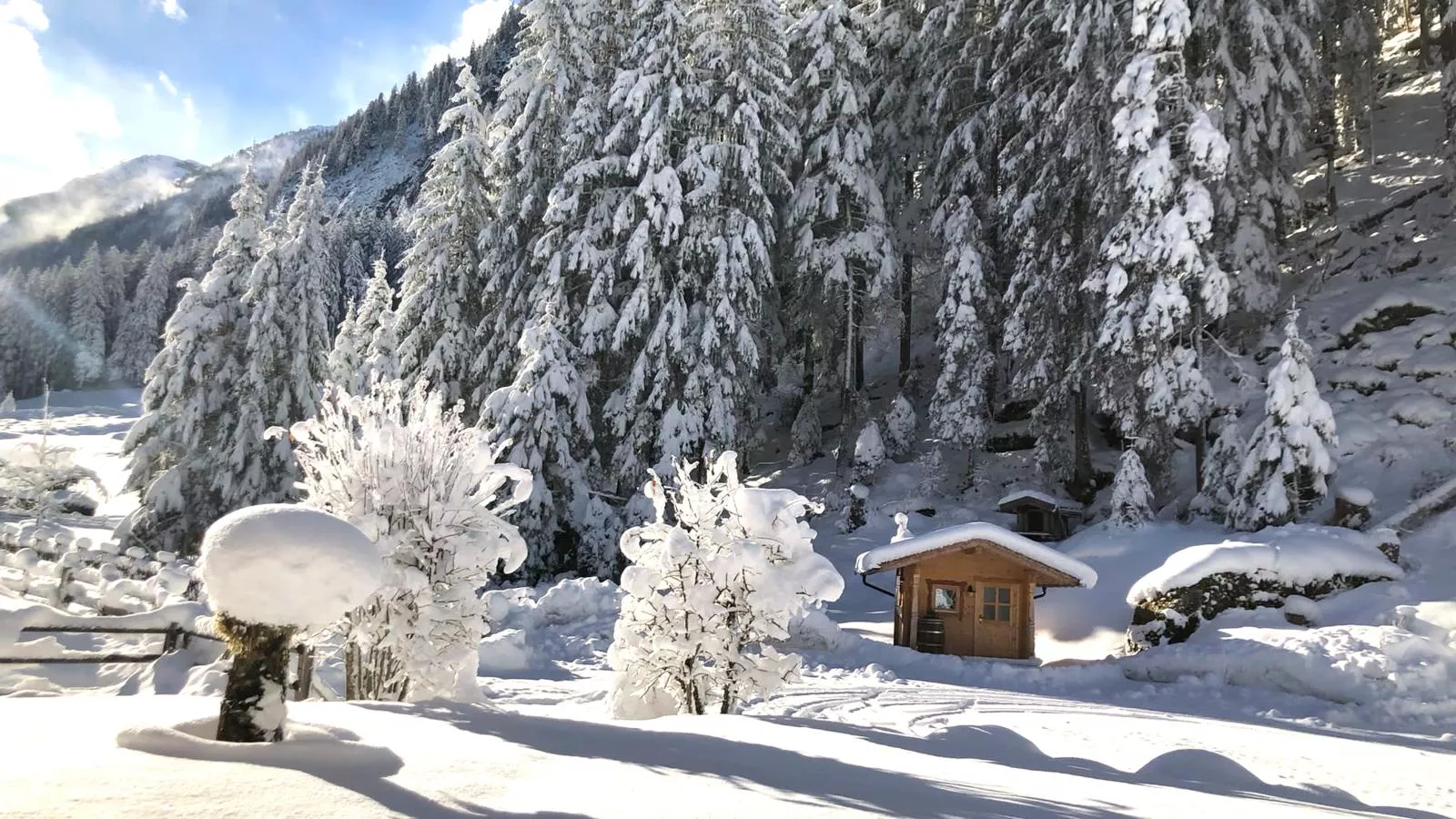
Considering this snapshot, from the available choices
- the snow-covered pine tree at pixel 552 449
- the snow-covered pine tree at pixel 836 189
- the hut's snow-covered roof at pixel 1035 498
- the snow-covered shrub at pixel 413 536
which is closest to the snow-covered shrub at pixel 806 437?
the snow-covered pine tree at pixel 836 189

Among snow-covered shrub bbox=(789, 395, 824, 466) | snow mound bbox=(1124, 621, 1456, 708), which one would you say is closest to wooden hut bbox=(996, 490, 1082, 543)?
snow mound bbox=(1124, 621, 1456, 708)

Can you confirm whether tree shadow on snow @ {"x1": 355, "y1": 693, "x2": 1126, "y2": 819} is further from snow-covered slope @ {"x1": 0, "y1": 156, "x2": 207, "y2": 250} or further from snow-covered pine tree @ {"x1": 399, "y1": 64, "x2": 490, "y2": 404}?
snow-covered slope @ {"x1": 0, "y1": 156, "x2": 207, "y2": 250}

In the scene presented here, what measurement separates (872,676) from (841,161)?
56.0ft

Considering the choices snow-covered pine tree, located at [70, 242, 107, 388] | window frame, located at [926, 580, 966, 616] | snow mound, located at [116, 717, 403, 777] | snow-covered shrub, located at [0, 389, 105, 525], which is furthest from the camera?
snow-covered pine tree, located at [70, 242, 107, 388]

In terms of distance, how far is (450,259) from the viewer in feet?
82.7

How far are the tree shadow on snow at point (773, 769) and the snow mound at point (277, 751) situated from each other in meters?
0.94

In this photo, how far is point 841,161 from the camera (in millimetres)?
25922

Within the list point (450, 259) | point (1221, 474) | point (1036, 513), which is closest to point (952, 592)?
point (1036, 513)

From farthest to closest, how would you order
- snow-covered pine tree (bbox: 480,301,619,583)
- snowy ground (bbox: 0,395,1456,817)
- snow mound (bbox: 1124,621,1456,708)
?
snow-covered pine tree (bbox: 480,301,619,583) → snow mound (bbox: 1124,621,1456,708) → snowy ground (bbox: 0,395,1456,817)

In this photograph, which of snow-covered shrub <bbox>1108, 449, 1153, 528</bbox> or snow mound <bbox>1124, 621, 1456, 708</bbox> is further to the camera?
snow-covered shrub <bbox>1108, 449, 1153, 528</bbox>

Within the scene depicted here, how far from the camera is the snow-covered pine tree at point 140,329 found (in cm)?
7338

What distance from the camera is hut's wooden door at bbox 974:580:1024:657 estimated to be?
54.9 ft

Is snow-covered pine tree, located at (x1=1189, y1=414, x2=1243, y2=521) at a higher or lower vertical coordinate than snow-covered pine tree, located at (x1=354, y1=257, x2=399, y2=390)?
lower

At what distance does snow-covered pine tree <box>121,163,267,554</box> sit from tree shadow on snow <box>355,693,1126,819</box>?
2235cm
